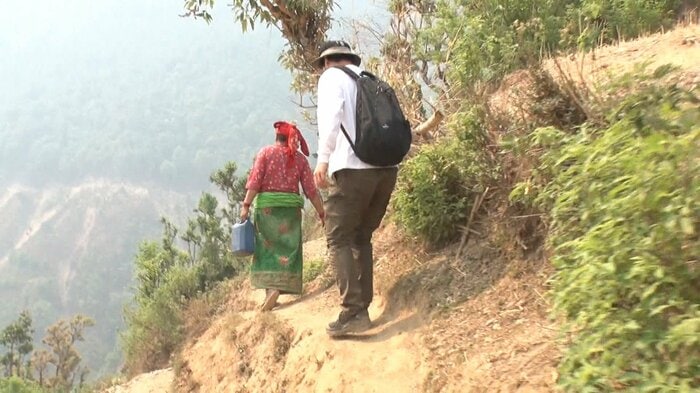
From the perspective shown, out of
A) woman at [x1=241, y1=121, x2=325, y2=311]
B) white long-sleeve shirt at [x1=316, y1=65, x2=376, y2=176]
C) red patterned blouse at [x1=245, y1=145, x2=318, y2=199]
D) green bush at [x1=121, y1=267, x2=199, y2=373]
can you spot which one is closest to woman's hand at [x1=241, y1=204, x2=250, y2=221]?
woman at [x1=241, y1=121, x2=325, y2=311]

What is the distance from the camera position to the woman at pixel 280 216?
4.94 meters

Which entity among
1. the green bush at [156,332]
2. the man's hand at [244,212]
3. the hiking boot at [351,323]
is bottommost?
the green bush at [156,332]

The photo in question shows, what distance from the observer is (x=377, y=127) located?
344cm

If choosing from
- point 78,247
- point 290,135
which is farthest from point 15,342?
point 78,247

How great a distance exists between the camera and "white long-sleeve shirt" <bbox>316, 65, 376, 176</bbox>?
3.47 metres

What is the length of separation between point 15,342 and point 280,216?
2360 centimetres

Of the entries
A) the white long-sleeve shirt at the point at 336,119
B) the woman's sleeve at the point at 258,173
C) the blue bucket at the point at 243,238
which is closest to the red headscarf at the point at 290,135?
the woman's sleeve at the point at 258,173

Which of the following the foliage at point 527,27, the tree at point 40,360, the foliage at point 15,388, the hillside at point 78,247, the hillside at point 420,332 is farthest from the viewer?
the hillside at point 78,247

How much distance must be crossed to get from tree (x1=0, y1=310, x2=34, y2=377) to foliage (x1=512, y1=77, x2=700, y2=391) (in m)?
25.0

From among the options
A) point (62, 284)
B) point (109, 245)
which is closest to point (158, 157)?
point (109, 245)

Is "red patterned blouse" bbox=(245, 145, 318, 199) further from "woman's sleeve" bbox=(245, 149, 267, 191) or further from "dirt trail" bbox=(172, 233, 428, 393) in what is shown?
"dirt trail" bbox=(172, 233, 428, 393)

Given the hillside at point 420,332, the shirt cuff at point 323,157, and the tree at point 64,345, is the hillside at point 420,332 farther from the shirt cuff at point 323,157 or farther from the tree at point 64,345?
the tree at point 64,345

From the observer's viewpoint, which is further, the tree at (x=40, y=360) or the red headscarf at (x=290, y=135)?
the tree at (x=40, y=360)

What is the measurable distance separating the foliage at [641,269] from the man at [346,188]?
150 cm
